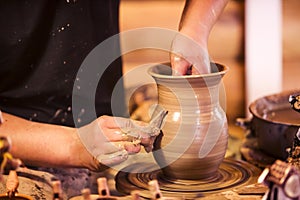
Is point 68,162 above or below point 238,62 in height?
below

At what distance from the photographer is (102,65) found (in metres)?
2.33

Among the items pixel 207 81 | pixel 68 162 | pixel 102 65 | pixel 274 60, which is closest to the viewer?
pixel 207 81

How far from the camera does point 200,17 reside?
196 cm

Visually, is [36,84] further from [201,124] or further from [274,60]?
[274,60]

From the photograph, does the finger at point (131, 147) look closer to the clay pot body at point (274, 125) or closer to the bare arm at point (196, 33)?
the bare arm at point (196, 33)

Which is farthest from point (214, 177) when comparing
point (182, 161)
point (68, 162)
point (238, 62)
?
point (238, 62)

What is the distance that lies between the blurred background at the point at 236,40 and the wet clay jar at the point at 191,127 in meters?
2.13

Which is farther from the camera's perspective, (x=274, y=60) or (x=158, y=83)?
(x=274, y=60)

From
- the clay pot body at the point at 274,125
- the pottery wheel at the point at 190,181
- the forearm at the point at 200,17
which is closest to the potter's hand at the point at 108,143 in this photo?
the pottery wheel at the point at 190,181

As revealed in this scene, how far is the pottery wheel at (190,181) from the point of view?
1.70 metres

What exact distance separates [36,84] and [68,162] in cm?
46

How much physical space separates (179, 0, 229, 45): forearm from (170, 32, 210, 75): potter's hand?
0.21 feet

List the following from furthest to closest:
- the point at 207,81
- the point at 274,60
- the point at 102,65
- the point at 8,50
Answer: the point at 274,60 → the point at 102,65 → the point at 8,50 → the point at 207,81

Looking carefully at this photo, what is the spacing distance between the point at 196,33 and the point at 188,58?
14 centimetres
